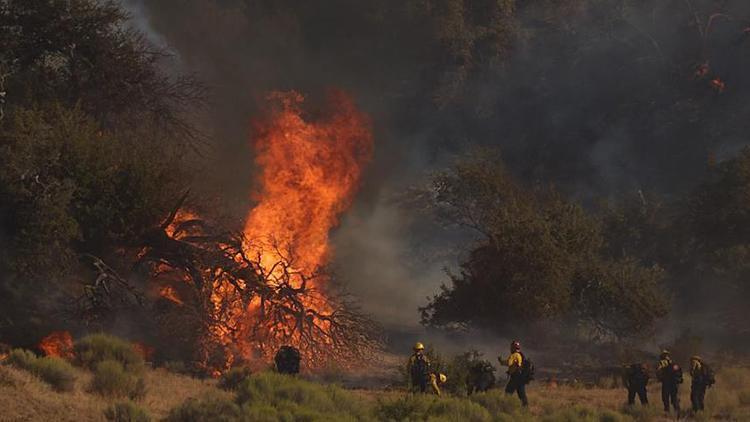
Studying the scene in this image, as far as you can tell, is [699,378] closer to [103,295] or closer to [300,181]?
[300,181]

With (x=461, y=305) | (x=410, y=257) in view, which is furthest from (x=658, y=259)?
(x=410, y=257)

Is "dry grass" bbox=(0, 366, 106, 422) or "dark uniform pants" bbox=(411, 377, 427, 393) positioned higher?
"dark uniform pants" bbox=(411, 377, 427, 393)

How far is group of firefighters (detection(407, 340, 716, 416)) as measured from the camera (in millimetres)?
20859

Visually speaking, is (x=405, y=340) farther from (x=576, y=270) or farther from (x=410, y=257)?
(x=410, y=257)

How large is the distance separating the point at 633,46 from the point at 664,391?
177 feet

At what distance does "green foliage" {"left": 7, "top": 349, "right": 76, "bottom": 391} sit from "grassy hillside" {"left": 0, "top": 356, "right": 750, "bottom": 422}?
307mm

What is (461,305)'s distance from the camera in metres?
37.7

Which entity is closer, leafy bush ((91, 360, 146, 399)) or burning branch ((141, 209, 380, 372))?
leafy bush ((91, 360, 146, 399))

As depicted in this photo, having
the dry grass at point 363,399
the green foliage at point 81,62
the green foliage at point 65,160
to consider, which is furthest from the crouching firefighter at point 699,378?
the green foliage at point 81,62

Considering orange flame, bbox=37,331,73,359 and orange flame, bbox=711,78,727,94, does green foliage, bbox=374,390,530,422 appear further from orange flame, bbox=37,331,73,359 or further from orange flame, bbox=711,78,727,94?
orange flame, bbox=711,78,727,94

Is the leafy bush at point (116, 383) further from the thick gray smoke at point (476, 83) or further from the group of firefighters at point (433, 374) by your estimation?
the thick gray smoke at point (476, 83)

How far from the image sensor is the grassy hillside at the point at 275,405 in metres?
16.2

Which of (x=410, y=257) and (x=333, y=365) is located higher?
(x=410, y=257)

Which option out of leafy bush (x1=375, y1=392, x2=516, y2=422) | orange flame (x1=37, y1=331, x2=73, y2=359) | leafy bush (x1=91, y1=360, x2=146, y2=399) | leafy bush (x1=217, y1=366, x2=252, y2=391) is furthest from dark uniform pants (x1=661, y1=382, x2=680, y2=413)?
orange flame (x1=37, y1=331, x2=73, y2=359)
